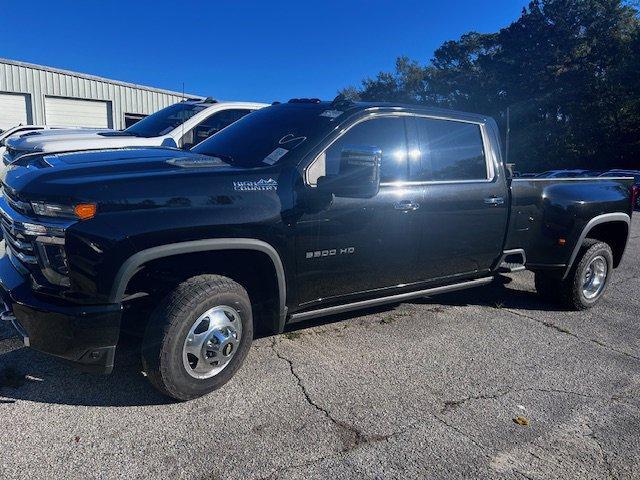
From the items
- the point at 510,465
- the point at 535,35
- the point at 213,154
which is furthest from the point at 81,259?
the point at 535,35

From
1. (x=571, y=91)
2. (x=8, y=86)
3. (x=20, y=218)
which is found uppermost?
(x=571, y=91)

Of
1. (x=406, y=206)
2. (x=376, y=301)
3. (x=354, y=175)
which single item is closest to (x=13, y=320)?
(x=354, y=175)

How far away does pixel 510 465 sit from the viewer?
2.86 meters

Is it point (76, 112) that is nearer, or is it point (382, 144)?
point (382, 144)

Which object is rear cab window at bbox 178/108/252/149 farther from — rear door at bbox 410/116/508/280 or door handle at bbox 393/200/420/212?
door handle at bbox 393/200/420/212

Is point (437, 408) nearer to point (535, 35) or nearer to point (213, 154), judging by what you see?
point (213, 154)

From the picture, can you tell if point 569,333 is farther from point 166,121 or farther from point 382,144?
point 166,121

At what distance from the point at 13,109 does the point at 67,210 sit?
838 inches

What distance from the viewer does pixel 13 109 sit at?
20.8 metres

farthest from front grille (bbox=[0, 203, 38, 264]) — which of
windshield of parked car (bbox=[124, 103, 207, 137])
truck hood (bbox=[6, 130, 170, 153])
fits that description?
windshield of parked car (bbox=[124, 103, 207, 137])

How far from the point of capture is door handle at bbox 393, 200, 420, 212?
4090mm

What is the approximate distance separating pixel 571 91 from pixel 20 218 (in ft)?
154

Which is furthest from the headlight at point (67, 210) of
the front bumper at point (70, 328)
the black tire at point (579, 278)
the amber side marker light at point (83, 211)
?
the black tire at point (579, 278)

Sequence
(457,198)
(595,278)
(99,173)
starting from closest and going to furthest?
(99,173)
(457,198)
(595,278)
